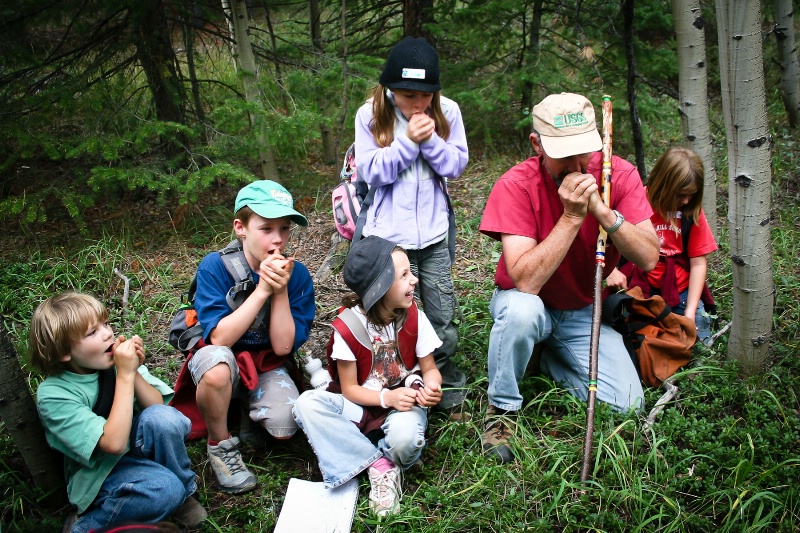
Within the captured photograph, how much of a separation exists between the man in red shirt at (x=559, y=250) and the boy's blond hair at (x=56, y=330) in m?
1.91

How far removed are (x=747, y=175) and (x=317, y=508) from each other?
2.61m

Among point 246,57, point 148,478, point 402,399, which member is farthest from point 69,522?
point 246,57

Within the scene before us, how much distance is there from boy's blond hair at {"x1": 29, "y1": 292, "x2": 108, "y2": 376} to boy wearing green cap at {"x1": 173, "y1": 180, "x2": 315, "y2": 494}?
1.91ft

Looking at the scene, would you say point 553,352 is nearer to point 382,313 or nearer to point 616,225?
point 616,225

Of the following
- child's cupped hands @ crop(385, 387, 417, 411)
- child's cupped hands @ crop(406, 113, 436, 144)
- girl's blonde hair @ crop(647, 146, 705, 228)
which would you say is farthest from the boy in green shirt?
girl's blonde hair @ crop(647, 146, 705, 228)

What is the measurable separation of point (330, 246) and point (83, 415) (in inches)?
126

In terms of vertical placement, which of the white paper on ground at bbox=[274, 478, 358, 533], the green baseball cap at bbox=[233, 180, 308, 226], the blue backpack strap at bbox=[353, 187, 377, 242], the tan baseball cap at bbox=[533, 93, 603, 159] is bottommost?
the white paper on ground at bbox=[274, 478, 358, 533]

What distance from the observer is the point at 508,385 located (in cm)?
315

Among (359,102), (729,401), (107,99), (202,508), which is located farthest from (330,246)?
(729,401)

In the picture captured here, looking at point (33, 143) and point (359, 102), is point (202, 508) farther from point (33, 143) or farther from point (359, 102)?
point (359, 102)

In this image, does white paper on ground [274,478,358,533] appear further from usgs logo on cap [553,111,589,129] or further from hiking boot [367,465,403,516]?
usgs logo on cap [553,111,589,129]

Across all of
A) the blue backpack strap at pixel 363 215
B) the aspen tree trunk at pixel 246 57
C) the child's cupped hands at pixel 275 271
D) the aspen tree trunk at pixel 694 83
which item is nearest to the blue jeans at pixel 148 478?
the child's cupped hands at pixel 275 271

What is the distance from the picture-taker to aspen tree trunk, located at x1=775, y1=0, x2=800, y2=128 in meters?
6.89

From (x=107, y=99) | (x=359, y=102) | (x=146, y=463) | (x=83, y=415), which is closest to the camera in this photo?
(x=83, y=415)
